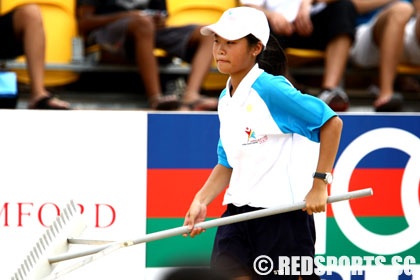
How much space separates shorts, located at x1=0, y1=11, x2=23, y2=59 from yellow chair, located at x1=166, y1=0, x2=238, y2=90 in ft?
3.64

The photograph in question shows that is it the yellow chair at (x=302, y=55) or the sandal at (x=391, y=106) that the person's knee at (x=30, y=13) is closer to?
the yellow chair at (x=302, y=55)

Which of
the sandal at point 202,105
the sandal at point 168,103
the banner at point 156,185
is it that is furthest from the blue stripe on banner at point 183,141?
the sandal at point 202,105

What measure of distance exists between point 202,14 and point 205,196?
2879 millimetres

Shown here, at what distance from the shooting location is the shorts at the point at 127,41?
609 centimetres

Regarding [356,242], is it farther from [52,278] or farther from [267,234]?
[52,278]

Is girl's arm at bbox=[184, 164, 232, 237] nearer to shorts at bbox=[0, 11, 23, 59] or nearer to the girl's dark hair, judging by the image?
the girl's dark hair

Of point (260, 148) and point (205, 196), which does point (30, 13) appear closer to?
point (205, 196)

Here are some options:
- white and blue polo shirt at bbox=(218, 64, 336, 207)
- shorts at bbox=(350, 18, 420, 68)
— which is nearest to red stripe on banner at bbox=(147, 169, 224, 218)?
white and blue polo shirt at bbox=(218, 64, 336, 207)

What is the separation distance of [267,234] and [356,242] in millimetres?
1451

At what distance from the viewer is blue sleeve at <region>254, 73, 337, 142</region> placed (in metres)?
3.61

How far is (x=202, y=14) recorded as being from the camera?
6.57 m

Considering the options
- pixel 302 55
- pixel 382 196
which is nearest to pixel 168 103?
pixel 302 55

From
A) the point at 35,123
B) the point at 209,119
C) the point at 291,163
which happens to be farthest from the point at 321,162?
the point at 35,123

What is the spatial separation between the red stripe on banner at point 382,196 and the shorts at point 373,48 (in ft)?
5.08
